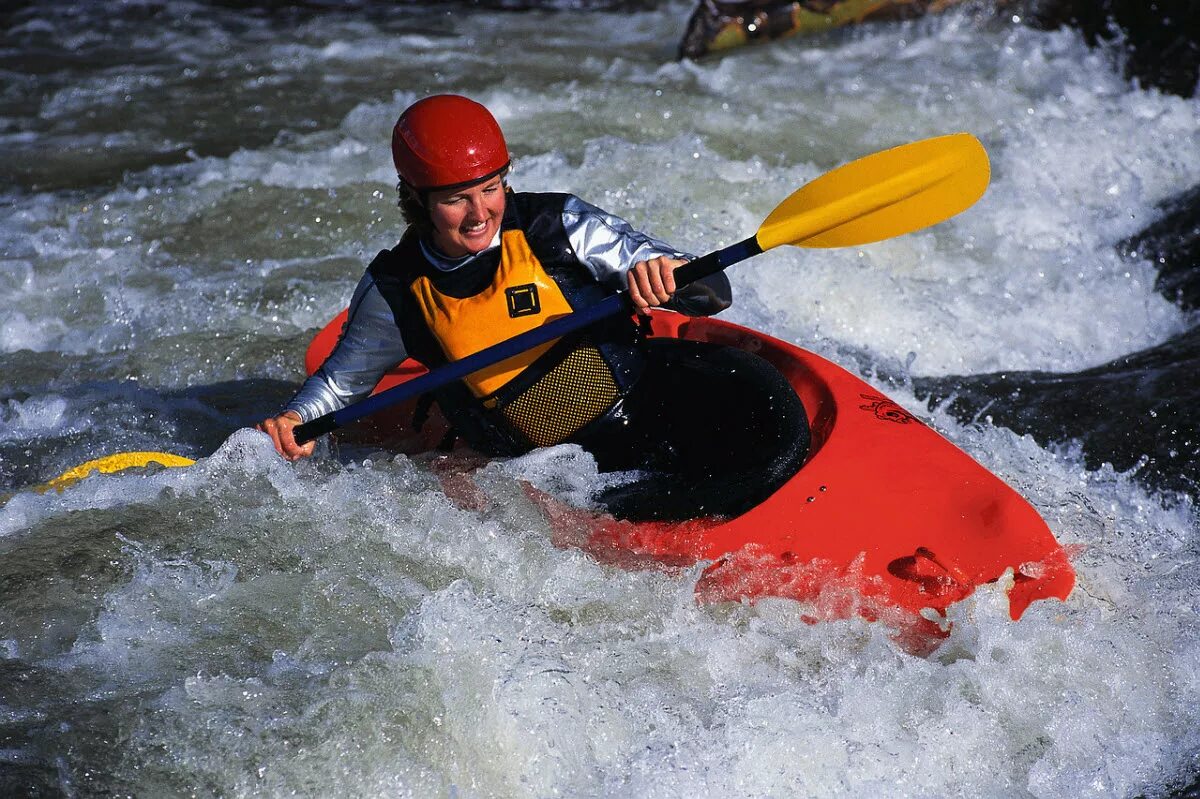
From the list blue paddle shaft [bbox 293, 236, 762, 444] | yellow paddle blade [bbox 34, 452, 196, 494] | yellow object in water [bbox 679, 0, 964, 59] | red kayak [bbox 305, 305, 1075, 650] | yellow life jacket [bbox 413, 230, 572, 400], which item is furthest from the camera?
yellow object in water [bbox 679, 0, 964, 59]

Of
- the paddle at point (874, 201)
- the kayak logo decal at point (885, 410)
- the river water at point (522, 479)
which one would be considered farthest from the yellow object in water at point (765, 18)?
the kayak logo decal at point (885, 410)

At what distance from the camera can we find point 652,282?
247 centimetres

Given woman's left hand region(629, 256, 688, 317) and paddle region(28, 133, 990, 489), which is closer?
woman's left hand region(629, 256, 688, 317)

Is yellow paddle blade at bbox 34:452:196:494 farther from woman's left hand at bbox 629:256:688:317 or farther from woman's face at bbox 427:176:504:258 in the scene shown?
woman's left hand at bbox 629:256:688:317

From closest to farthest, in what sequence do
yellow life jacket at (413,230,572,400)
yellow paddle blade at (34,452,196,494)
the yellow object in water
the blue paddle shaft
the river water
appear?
the river water < the blue paddle shaft < yellow life jacket at (413,230,572,400) < yellow paddle blade at (34,452,196,494) < the yellow object in water

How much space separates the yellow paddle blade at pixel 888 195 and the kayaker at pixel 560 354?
30 centimetres

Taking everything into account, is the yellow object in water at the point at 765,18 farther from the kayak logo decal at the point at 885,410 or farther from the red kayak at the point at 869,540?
the red kayak at the point at 869,540

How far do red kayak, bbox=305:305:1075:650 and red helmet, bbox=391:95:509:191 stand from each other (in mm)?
741

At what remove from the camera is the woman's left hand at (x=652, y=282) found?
2.47 m

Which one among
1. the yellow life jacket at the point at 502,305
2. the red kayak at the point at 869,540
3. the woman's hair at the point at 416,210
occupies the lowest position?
the red kayak at the point at 869,540

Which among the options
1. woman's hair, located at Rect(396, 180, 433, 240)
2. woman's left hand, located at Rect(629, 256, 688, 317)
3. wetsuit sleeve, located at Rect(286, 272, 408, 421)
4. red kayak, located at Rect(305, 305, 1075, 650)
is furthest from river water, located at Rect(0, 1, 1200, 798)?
woman's hair, located at Rect(396, 180, 433, 240)

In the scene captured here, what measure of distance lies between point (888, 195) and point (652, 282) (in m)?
0.64

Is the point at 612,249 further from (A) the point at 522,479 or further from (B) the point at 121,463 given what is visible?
(B) the point at 121,463

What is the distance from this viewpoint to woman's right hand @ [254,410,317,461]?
2.70 metres
